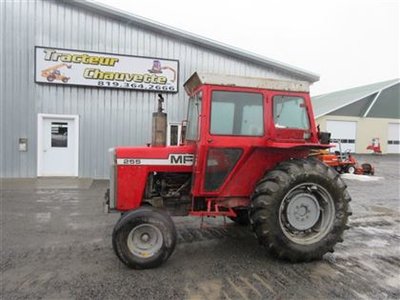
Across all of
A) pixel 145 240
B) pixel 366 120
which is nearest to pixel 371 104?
pixel 366 120

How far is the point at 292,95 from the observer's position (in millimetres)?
4434

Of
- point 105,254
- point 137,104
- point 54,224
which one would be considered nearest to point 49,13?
point 137,104

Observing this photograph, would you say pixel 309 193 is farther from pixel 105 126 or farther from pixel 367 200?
pixel 105 126

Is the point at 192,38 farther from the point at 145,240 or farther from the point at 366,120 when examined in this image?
the point at 366,120

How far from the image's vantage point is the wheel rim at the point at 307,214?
4.27m

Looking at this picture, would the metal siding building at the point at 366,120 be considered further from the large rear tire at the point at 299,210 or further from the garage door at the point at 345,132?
the large rear tire at the point at 299,210

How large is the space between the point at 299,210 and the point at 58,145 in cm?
908

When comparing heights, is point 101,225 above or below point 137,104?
below

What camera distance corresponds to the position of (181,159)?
14.6ft

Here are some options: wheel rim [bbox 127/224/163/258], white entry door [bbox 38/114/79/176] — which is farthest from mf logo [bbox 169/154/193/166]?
white entry door [bbox 38/114/79/176]

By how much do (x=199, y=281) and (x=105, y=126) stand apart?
28.1 ft

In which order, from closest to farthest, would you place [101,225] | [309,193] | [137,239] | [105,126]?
[137,239], [309,193], [101,225], [105,126]

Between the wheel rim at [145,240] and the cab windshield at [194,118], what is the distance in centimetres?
131

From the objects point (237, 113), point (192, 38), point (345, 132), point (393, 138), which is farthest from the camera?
point (393, 138)
